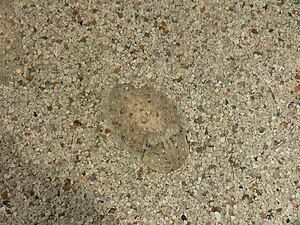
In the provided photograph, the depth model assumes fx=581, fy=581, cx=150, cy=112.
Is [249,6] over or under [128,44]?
over

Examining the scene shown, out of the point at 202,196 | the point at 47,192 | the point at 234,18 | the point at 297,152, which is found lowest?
the point at 47,192

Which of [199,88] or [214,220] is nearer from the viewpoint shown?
[214,220]

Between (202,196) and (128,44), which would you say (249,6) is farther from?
(202,196)

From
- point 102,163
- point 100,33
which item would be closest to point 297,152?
point 102,163
